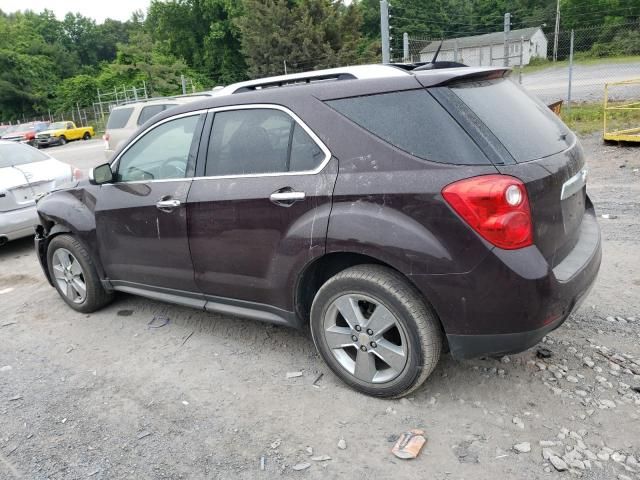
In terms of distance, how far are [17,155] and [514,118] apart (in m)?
7.10

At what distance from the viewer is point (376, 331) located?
292 centimetres

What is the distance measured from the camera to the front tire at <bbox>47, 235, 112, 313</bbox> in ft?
14.7

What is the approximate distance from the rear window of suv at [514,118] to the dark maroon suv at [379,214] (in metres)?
0.01

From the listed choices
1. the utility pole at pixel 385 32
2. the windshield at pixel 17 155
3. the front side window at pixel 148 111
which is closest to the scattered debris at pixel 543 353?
the windshield at pixel 17 155

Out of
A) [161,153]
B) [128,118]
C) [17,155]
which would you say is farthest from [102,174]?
[128,118]

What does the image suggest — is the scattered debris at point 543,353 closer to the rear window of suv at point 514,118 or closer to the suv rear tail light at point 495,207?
the suv rear tail light at point 495,207

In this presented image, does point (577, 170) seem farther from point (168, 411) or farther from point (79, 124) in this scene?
point (79, 124)

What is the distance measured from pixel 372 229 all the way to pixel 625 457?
1577mm

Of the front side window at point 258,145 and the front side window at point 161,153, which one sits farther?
the front side window at point 161,153

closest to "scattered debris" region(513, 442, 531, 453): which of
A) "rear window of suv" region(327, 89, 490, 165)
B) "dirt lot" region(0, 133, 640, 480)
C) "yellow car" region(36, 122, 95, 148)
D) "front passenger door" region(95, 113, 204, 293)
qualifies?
"dirt lot" region(0, 133, 640, 480)

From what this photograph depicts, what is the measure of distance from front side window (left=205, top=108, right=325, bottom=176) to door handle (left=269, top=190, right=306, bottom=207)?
5.8 inches

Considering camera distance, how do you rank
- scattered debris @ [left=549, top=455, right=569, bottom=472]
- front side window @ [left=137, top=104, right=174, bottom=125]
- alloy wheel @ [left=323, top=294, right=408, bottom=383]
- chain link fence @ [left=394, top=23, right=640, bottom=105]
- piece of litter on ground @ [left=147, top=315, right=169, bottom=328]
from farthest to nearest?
chain link fence @ [left=394, top=23, right=640, bottom=105] < front side window @ [left=137, top=104, right=174, bottom=125] < piece of litter on ground @ [left=147, top=315, right=169, bottom=328] < alloy wheel @ [left=323, top=294, right=408, bottom=383] < scattered debris @ [left=549, top=455, right=569, bottom=472]

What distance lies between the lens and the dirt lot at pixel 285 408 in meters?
2.59

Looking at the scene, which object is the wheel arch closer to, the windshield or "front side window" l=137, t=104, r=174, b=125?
the windshield
